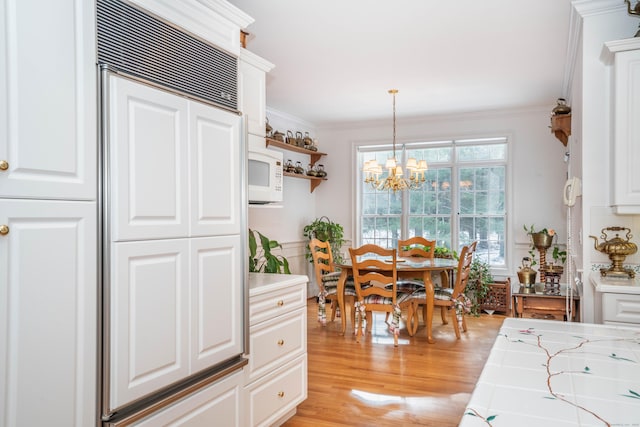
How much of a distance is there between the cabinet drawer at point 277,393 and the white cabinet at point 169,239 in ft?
1.09

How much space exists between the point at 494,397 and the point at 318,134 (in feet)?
21.8

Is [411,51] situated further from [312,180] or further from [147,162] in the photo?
[312,180]

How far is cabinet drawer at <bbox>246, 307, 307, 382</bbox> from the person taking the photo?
2377mm

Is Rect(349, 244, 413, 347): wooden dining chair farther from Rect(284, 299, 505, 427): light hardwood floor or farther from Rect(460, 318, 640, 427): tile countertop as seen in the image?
Rect(460, 318, 640, 427): tile countertop

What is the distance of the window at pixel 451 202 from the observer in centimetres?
637

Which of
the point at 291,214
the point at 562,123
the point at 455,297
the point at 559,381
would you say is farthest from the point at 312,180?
the point at 559,381

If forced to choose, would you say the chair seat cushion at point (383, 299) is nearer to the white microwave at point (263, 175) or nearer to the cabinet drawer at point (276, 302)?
the cabinet drawer at point (276, 302)

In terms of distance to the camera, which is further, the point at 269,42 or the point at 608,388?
the point at 269,42

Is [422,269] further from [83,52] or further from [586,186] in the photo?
[83,52]

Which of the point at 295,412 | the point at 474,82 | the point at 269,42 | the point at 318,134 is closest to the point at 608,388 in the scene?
the point at 295,412

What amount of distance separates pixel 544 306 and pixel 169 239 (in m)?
2.81

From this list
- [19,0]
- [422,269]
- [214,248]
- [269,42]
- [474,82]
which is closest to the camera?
[19,0]

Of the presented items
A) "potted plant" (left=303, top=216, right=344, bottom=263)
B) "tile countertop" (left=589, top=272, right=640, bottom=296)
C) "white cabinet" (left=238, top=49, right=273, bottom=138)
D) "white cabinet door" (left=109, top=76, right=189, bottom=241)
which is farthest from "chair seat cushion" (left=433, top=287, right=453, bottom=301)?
"white cabinet door" (left=109, top=76, right=189, bottom=241)

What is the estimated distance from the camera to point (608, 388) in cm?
98
